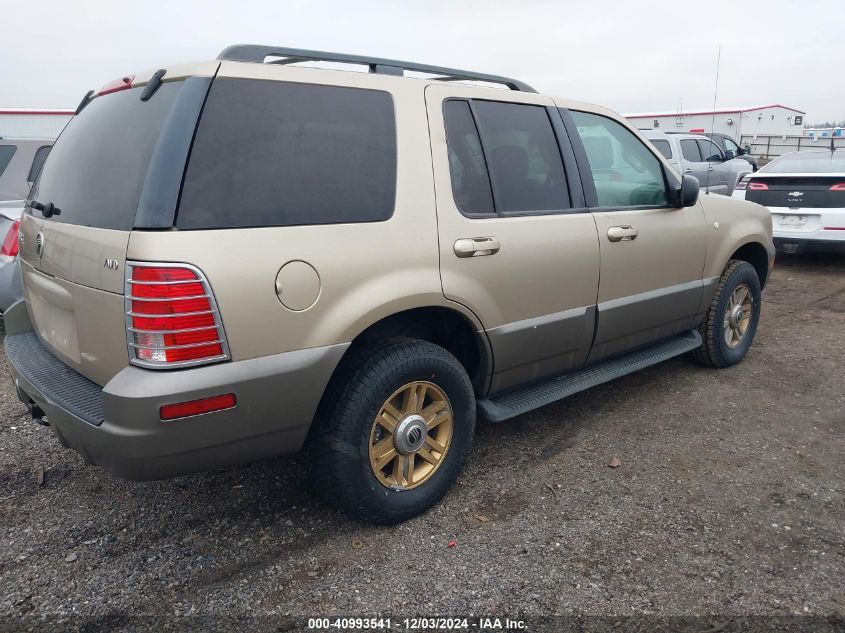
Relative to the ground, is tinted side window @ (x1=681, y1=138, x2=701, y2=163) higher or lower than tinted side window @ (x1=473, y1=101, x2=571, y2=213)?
lower

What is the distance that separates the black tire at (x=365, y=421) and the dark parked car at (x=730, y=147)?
12827 millimetres

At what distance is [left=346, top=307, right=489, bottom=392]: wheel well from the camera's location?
2868 millimetres

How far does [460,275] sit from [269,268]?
36.2 inches

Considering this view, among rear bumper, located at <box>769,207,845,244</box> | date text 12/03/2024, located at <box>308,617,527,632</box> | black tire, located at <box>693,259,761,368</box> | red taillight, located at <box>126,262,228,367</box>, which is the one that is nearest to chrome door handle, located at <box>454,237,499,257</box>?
red taillight, located at <box>126,262,228,367</box>

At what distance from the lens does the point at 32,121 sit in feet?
62.5

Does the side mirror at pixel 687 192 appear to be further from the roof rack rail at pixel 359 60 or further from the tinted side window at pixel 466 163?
the tinted side window at pixel 466 163

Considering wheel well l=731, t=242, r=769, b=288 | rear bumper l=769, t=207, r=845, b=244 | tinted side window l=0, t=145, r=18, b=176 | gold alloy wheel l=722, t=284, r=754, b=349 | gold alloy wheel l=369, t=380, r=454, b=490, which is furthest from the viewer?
rear bumper l=769, t=207, r=845, b=244

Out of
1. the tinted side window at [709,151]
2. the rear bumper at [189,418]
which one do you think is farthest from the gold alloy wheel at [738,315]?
the tinted side window at [709,151]

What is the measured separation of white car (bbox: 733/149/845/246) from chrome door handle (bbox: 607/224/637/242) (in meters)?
5.59

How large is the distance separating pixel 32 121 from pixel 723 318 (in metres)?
20.4

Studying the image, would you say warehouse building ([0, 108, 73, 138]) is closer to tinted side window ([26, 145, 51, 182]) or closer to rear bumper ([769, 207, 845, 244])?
tinted side window ([26, 145, 51, 182])

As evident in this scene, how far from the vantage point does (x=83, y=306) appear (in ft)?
7.95

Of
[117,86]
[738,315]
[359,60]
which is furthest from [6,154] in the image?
[738,315]

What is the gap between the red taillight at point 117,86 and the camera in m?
2.73
